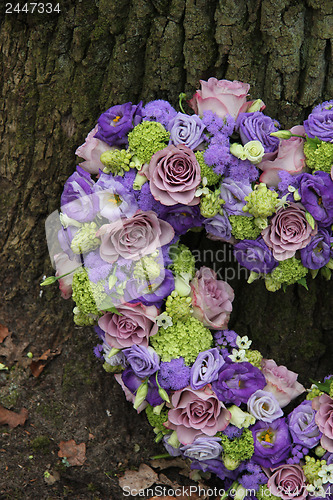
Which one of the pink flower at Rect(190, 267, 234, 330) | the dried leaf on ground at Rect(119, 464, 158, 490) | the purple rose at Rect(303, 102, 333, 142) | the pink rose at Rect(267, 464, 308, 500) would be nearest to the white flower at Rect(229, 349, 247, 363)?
the pink flower at Rect(190, 267, 234, 330)

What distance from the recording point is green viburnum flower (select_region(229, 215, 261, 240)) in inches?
83.0

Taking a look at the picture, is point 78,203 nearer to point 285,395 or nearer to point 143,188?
point 143,188

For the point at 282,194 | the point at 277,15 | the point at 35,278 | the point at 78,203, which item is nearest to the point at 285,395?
the point at 282,194

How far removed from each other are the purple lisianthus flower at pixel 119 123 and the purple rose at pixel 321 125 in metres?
0.74

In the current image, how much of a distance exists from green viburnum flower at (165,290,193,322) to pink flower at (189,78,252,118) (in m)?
0.82

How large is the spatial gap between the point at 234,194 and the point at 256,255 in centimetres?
28

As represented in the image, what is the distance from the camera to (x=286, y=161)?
6.89 ft

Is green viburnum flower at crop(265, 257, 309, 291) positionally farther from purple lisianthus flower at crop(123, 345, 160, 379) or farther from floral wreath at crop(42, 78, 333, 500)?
purple lisianthus flower at crop(123, 345, 160, 379)

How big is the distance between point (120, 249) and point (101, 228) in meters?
0.12

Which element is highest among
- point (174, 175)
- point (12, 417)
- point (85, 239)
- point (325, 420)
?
point (174, 175)

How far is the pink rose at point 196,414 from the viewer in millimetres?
2121

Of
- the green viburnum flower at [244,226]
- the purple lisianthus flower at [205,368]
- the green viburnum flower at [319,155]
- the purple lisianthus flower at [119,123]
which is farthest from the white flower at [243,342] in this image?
the purple lisianthus flower at [119,123]

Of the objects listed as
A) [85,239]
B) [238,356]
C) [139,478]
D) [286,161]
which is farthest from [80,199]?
[139,478]

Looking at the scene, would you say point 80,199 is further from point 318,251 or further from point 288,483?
point 288,483
